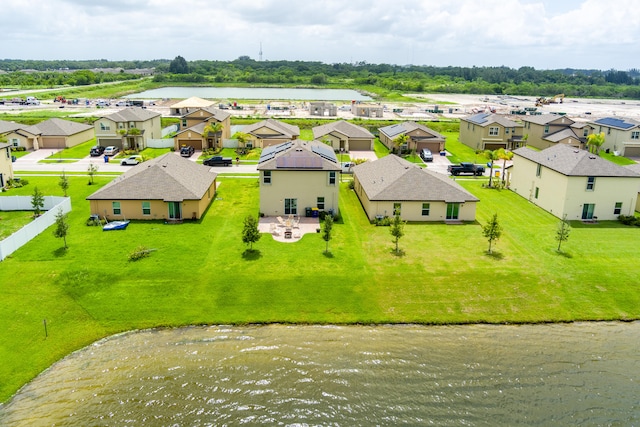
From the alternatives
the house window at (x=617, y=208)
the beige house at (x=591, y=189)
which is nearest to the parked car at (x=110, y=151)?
the beige house at (x=591, y=189)

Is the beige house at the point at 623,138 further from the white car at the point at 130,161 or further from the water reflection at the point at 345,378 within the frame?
the white car at the point at 130,161

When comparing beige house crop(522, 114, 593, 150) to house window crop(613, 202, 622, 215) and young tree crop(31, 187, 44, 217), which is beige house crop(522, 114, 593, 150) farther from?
young tree crop(31, 187, 44, 217)

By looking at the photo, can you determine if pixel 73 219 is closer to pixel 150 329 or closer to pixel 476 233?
pixel 150 329

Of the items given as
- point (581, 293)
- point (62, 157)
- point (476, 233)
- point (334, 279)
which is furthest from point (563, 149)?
point (62, 157)

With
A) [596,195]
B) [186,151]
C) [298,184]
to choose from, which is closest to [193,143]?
[186,151]

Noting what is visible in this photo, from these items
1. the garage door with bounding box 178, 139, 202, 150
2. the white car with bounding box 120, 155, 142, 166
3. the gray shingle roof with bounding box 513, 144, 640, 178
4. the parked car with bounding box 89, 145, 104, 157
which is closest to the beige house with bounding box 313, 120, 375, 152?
the garage door with bounding box 178, 139, 202, 150

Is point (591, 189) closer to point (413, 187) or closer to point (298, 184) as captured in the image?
point (413, 187)
